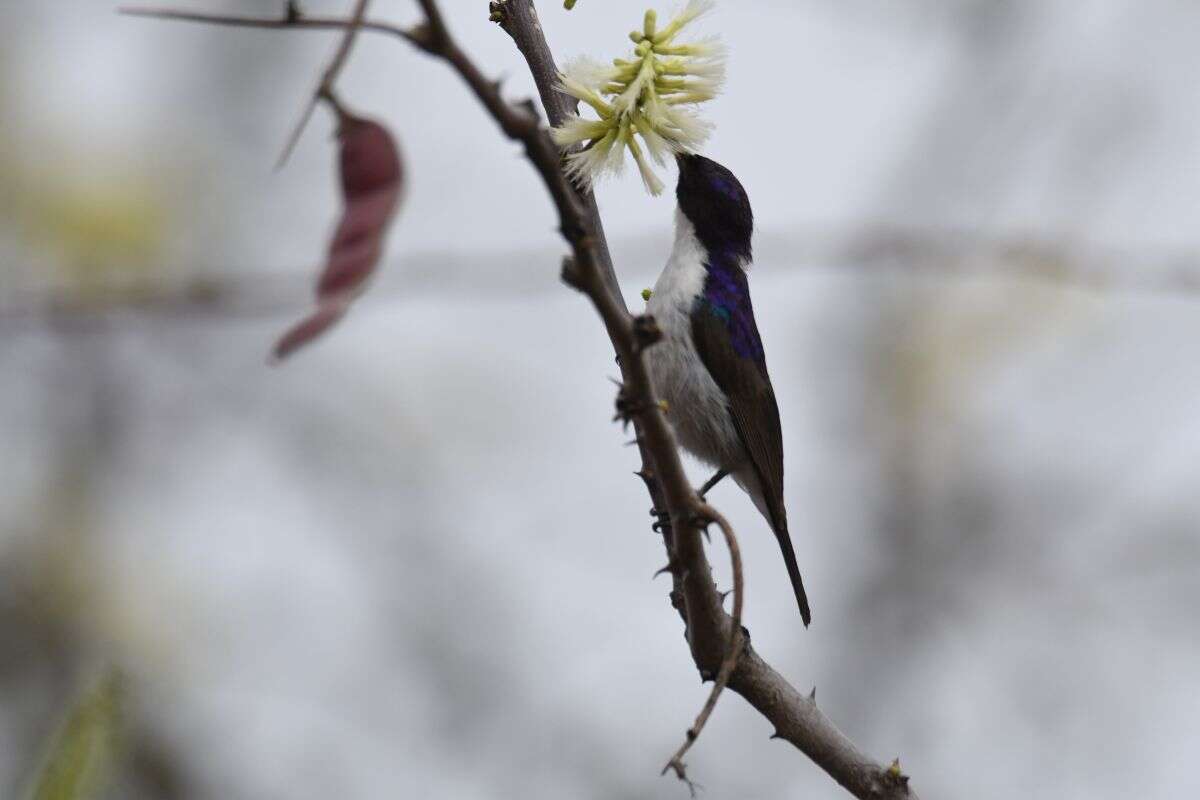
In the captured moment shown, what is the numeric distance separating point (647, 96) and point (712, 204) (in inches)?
103

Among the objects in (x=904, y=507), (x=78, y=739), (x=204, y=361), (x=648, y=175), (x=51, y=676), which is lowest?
(x=78, y=739)

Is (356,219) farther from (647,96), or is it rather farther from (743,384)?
(743,384)

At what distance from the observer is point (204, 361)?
25.1 ft

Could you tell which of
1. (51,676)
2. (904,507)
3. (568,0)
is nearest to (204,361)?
(51,676)

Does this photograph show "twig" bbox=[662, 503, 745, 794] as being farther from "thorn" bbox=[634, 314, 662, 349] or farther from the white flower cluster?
the white flower cluster

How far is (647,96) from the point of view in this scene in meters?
2.57

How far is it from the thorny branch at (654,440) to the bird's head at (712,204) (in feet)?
7.38

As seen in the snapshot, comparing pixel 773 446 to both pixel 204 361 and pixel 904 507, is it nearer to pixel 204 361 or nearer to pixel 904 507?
pixel 204 361

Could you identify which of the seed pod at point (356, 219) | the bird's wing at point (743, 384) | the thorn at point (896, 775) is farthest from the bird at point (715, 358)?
the seed pod at point (356, 219)

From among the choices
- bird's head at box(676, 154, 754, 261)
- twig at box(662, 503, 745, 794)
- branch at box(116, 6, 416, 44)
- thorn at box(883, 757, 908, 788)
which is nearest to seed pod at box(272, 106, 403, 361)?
branch at box(116, 6, 416, 44)

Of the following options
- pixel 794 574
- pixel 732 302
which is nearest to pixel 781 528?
pixel 794 574

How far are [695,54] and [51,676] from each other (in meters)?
5.05

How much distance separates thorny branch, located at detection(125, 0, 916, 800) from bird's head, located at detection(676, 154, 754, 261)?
225 cm

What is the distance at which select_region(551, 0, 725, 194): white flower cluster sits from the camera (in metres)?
2.57
